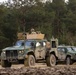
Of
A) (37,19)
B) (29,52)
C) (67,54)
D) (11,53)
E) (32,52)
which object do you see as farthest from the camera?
(37,19)

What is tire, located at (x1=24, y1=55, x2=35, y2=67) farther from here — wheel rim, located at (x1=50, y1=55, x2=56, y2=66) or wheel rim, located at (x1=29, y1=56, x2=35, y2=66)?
wheel rim, located at (x1=50, y1=55, x2=56, y2=66)

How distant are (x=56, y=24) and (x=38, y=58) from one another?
155 ft

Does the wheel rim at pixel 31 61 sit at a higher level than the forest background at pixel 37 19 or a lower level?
lower

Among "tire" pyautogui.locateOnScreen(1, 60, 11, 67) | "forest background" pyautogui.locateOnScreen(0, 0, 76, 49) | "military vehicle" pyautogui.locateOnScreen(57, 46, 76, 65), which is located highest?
"forest background" pyautogui.locateOnScreen(0, 0, 76, 49)

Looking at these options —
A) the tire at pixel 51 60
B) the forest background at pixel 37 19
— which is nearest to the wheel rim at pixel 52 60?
the tire at pixel 51 60

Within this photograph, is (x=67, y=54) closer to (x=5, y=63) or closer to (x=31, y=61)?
(x=31, y=61)

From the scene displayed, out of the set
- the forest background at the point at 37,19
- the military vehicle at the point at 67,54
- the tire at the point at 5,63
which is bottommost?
the tire at the point at 5,63

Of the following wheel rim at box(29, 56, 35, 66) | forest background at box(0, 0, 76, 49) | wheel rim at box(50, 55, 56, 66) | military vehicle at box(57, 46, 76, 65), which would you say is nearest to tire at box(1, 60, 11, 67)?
A: wheel rim at box(29, 56, 35, 66)

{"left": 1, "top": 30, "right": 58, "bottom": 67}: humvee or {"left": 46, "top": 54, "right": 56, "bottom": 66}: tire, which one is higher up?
{"left": 1, "top": 30, "right": 58, "bottom": 67}: humvee

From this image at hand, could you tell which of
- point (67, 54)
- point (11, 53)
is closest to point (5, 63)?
point (11, 53)

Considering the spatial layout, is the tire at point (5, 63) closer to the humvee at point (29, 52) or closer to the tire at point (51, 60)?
the humvee at point (29, 52)

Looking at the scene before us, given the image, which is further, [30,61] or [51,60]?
[51,60]

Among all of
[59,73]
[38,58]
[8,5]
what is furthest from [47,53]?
[8,5]

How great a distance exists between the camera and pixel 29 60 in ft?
80.3
